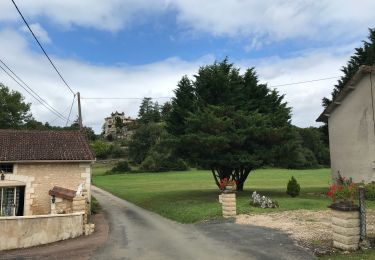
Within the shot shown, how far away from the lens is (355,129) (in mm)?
27422

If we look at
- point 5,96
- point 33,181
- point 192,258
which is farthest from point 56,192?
point 5,96

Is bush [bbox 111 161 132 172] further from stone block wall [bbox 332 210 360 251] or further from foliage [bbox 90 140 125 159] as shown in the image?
stone block wall [bbox 332 210 360 251]

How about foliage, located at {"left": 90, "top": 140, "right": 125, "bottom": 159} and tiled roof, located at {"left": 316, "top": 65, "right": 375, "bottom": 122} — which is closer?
tiled roof, located at {"left": 316, "top": 65, "right": 375, "bottom": 122}

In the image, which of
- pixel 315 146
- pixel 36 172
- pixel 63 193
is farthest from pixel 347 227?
pixel 315 146

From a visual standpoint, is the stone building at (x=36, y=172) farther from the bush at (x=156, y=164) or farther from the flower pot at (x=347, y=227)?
the bush at (x=156, y=164)

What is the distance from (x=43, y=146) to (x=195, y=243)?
14231 millimetres

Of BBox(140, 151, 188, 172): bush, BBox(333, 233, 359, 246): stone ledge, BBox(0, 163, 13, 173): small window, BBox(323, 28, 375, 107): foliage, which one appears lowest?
BBox(333, 233, 359, 246): stone ledge

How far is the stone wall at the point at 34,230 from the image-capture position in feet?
49.7

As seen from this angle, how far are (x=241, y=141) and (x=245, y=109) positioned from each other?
3.73 metres

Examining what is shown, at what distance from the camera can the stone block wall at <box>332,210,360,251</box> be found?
11.6 metres

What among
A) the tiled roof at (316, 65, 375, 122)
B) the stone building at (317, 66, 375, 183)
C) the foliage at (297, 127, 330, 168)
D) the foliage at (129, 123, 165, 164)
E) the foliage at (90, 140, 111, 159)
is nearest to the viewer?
the tiled roof at (316, 65, 375, 122)

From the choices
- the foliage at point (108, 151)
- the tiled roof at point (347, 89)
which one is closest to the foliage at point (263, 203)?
the tiled roof at point (347, 89)

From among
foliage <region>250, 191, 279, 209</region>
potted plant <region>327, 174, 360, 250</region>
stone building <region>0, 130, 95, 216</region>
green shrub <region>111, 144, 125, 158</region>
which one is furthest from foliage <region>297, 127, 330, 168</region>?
potted plant <region>327, 174, 360, 250</region>

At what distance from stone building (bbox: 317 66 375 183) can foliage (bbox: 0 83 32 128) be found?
56.9 meters
